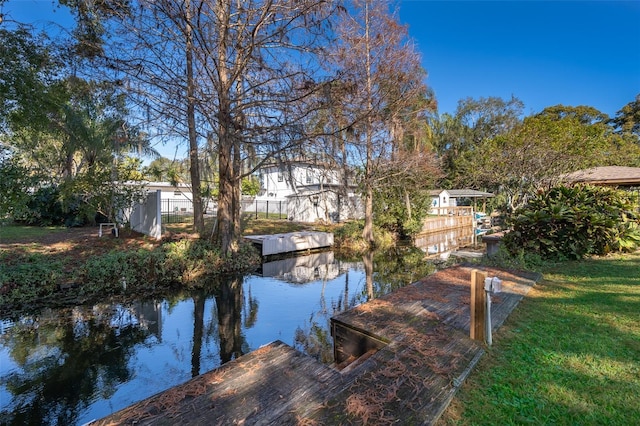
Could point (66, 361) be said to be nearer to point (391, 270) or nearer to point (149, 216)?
point (149, 216)

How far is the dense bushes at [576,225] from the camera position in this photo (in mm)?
7590

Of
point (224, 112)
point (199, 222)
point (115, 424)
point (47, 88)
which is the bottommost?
point (115, 424)

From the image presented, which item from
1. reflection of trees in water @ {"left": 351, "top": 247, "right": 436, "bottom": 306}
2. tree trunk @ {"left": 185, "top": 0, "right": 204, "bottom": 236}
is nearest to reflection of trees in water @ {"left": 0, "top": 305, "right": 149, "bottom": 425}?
reflection of trees in water @ {"left": 351, "top": 247, "right": 436, "bottom": 306}

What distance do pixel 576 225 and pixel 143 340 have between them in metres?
9.83

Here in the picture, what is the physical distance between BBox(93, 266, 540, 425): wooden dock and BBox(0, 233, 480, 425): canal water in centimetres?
130

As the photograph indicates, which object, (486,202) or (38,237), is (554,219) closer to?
(38,237)

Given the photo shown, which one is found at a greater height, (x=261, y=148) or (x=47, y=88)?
(x=47, y=88)

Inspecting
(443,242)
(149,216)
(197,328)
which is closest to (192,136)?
(149,216)

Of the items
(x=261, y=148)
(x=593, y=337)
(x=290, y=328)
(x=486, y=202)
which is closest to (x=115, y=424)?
(x=290, y=328)

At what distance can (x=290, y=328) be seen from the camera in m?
5.59

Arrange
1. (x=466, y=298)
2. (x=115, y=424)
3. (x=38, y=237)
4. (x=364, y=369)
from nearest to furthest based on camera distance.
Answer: (x=115, y=424)
(x=364, y=369)
(x=466, y=298)
(x=38, y=237)

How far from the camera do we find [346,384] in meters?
2.72

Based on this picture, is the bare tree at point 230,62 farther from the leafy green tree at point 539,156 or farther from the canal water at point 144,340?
the leafy green tree at point 539,156

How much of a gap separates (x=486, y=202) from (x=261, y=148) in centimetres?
2500
